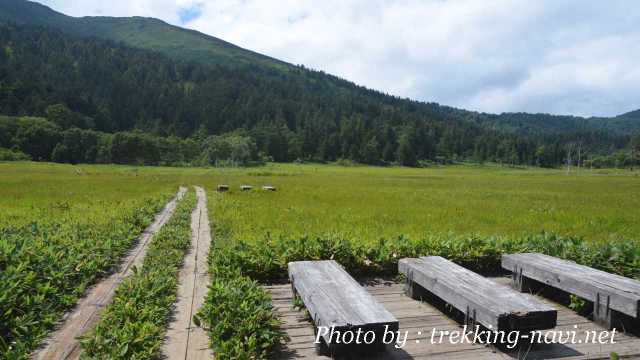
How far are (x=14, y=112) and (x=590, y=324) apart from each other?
198m

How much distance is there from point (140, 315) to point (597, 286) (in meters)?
Answer: 6.40

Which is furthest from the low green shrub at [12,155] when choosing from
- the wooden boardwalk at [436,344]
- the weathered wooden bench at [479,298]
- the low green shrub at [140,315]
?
the weathered wooden bench at [479,298]

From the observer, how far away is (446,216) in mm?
20625

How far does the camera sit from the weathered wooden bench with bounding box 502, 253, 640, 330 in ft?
17.2

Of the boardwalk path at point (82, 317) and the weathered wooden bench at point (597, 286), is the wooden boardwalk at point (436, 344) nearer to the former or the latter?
the weathered wooden bench at point (597, 286)

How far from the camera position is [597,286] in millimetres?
5590

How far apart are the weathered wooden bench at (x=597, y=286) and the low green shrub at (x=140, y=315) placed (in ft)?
19.0

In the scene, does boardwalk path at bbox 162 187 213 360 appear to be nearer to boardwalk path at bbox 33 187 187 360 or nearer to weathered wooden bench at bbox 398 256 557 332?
boardwalk path at bbox 33 187 187 360

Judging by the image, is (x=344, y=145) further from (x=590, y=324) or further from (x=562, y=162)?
(x=590, y=324)

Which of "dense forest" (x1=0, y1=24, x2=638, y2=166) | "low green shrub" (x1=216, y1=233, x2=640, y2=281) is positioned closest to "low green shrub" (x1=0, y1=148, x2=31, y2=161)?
"dense forest" (x1=0, y1=24, x2=638, y2=166)

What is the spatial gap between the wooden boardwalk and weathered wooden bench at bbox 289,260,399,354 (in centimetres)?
43

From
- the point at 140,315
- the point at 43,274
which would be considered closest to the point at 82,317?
the point at 140,315

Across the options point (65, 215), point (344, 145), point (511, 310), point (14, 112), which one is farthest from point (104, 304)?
point (14, 112)

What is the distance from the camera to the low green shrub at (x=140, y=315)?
4918 mm
